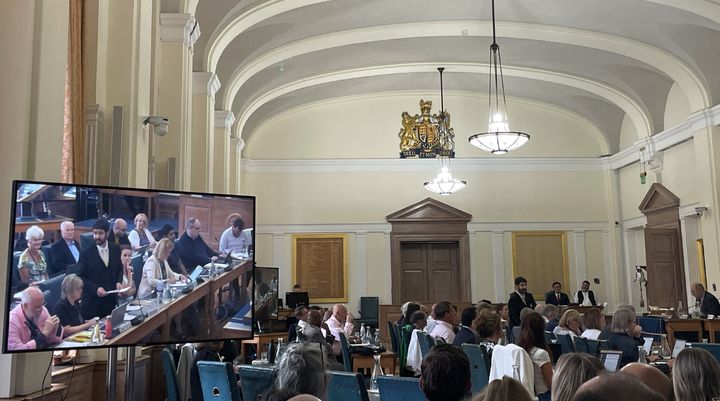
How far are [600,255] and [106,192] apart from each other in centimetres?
1539

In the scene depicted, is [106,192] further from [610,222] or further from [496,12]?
[610,222]

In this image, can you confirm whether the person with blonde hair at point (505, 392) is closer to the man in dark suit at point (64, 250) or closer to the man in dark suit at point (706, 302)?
the man in dark suit at point (64, 250)

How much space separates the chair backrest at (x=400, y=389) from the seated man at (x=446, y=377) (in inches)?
13.1

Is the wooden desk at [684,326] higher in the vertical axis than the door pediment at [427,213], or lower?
lower

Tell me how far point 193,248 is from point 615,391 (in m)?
3.32

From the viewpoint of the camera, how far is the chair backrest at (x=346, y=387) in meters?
3.42

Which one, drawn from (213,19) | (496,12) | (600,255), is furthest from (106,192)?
(600,255)

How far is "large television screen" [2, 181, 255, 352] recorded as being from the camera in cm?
351

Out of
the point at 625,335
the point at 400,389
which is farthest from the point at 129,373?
the point at 625,335

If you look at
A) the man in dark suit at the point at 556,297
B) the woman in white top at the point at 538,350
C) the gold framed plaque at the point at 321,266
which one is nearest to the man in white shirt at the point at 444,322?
the woman in white top at the point at 538,350

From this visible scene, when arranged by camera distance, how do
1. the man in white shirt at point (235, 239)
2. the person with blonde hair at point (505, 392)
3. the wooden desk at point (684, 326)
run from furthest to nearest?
the wooden desk at point (684, 326) < the man in white shirt at point (235, 239) < the person with blonde hair at point (505, 392)

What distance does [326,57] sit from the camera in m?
14.1

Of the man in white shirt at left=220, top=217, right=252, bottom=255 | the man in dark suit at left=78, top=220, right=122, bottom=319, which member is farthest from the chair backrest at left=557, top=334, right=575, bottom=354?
the man in dark suit at left=78, top=220, right=122, bottom=319

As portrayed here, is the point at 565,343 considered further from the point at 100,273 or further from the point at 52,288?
the point at 52,288
